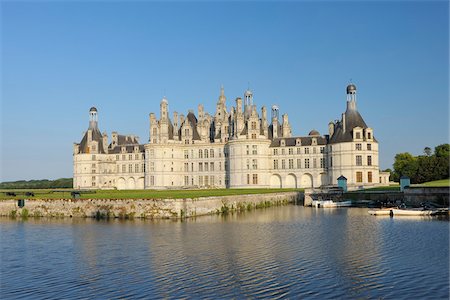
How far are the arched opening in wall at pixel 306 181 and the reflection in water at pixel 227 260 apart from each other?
4169 centimetres

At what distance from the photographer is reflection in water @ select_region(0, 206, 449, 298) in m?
15.9

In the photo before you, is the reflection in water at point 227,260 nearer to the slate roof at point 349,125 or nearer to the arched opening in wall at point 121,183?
the slate roof at point 349,125

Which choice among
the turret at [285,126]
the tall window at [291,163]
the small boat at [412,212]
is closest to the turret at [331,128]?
the tall window at [291,163]

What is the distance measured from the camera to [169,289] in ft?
52.5

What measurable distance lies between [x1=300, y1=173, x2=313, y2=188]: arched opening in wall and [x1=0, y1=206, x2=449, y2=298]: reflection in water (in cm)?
4169

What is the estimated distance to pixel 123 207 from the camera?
125 ft

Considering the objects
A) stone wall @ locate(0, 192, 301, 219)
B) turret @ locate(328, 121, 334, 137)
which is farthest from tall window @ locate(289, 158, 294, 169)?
stone wall @ locate(0, 192, 301, 219)

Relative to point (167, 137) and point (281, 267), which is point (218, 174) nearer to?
point (167, 137)

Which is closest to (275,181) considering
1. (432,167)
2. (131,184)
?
(432,167)

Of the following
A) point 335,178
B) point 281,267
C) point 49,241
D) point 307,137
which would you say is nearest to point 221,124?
point 307,137

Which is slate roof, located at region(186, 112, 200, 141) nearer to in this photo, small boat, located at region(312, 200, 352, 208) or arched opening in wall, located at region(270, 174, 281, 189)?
arched opening in wall, located at region(270, 174, 281, 189)

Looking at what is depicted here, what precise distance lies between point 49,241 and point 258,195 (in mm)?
27734

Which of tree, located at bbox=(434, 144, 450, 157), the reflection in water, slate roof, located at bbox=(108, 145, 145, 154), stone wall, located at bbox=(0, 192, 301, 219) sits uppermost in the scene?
slate roof, located at bbox=(108, 145, 145, 154)

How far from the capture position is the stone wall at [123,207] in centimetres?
3728
